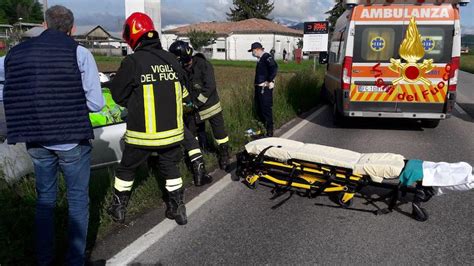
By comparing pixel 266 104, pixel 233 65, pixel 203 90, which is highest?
pixel 203 90

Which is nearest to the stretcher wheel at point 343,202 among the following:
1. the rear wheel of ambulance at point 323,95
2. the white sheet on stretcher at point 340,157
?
the white sheet on stretcher at point 340,157

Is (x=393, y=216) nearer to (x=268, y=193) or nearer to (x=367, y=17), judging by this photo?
(x=268, y=193)

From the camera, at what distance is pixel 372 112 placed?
8805mm

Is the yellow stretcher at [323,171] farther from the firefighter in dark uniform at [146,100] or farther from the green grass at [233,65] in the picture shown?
the green grass at [233,65]

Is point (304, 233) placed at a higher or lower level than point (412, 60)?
lower

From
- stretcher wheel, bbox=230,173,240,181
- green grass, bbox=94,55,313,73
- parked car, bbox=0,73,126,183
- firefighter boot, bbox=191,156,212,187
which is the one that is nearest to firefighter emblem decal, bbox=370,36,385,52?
stretcher wheel, bbox=230,173,240,181

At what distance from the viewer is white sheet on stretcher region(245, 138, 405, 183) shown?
175 inches

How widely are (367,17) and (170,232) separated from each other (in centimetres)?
634

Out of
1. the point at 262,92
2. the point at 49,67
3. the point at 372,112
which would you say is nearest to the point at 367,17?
the point at 372,112

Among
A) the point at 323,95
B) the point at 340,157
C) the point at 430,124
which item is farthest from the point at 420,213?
the point at 323,95

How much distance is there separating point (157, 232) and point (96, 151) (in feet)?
6.18

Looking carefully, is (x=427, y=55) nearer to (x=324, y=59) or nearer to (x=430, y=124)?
(x=430, y=124)

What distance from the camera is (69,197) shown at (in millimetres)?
3184

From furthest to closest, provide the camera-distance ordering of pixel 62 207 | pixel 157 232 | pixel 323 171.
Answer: pixel 323 171 → pixel 62 207 → pixel 157 232
